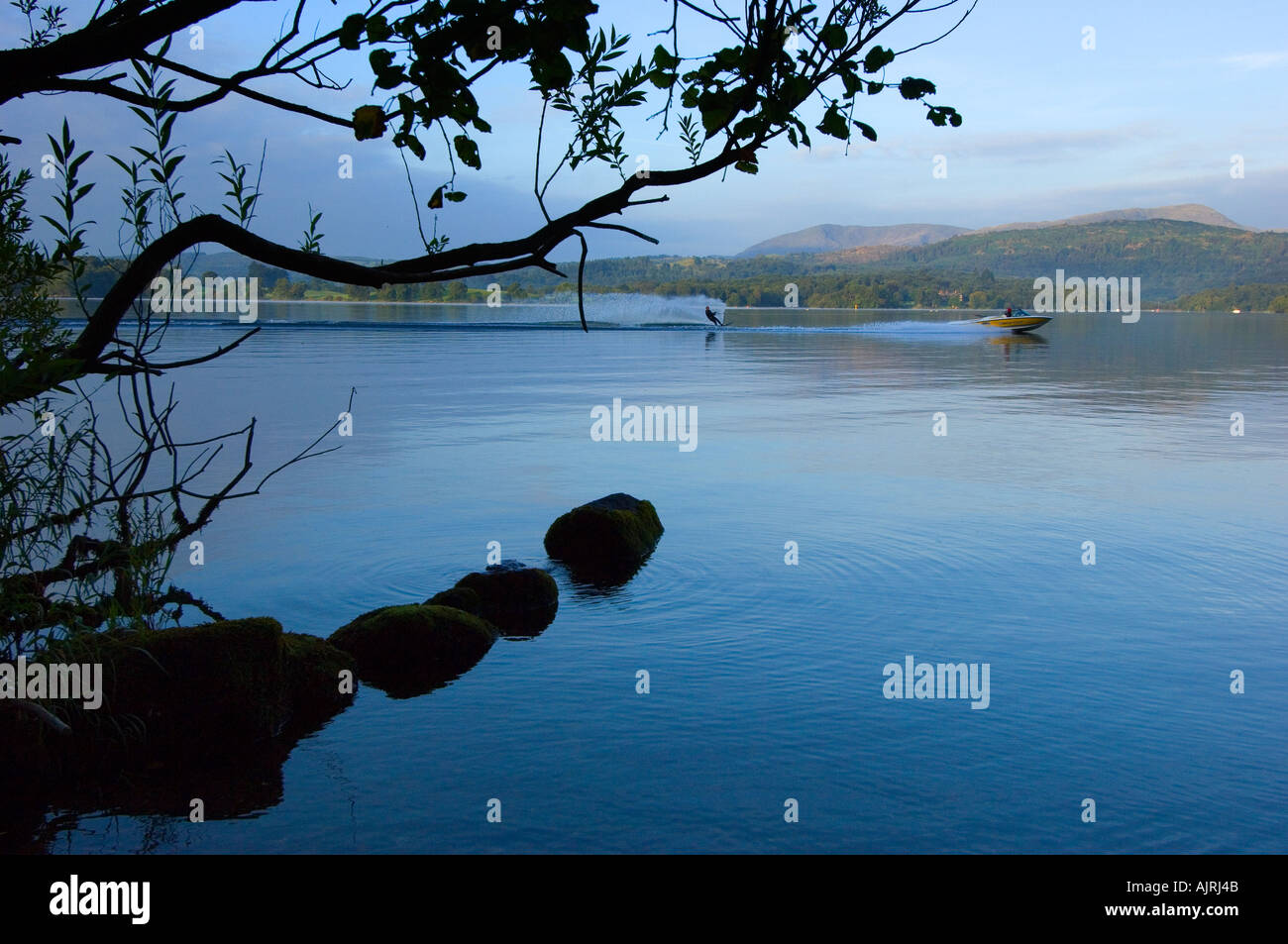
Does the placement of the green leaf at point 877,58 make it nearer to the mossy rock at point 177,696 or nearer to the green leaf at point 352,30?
the green leaf at point 352,30

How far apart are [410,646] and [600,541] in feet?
12.3

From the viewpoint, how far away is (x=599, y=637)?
33.1ft

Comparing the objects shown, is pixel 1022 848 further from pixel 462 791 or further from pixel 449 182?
pixel 449 182

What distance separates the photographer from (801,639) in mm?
9906

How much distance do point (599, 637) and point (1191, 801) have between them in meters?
5.08
